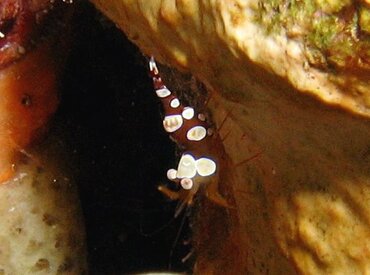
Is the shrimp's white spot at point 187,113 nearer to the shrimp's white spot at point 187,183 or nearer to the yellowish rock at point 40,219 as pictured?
the shrimp's white spot at point 187,183

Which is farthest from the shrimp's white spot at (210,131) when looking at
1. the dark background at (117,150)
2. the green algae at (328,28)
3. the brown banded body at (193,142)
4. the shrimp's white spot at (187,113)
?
the green algae at (328,28)

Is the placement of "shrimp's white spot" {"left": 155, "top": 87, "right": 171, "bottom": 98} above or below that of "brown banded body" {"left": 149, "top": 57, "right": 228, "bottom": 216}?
above

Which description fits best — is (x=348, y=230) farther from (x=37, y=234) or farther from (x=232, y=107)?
(x=37, y=234)

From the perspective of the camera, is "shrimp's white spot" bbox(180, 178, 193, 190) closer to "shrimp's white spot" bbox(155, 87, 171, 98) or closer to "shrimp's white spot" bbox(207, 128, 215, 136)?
"shrimp's white spot" bbox(207, 128, 215, 136)

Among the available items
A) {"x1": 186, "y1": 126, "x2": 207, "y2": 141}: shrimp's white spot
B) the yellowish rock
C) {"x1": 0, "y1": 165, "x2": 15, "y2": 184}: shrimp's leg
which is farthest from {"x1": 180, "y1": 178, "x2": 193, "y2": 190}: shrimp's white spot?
{"x1": 0, "y1": 165, "x2": 15, "y2": 184}: shrimp's leg

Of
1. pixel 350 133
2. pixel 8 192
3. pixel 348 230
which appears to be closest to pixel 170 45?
pixel 350 133
